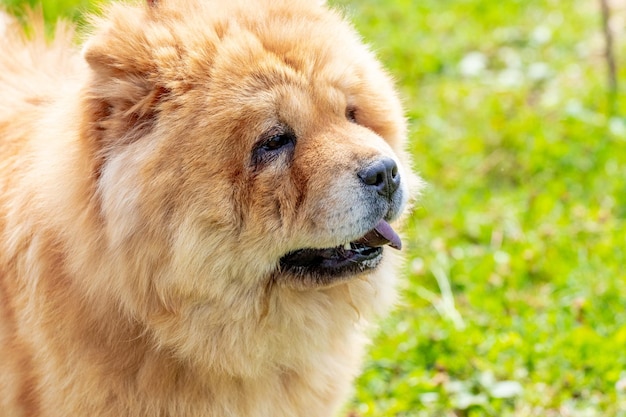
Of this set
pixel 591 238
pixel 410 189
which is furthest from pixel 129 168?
pixel 591 238

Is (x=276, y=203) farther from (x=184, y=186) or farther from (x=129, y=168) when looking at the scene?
(x=129, y=168)

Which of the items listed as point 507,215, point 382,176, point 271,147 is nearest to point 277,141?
point 271,147

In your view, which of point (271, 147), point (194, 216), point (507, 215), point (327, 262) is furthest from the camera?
point (507, 215)

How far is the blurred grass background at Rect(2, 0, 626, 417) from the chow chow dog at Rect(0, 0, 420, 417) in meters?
1.26

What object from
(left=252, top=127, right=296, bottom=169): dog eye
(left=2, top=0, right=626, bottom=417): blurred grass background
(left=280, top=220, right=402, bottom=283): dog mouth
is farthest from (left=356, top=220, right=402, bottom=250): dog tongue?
(left=2, top=0, right=626, bottom=417): blurred grass background

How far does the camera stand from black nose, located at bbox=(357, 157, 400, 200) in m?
2.92

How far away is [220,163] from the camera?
114 inches

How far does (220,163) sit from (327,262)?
0.54 meters

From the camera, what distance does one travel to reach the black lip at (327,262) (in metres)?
3.07

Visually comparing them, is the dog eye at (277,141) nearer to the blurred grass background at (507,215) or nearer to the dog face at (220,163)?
the dog face at (220,163)

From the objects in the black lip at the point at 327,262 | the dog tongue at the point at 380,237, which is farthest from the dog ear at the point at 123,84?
the dog tongue at the point at 380,237

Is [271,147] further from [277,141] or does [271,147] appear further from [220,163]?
[220,163]

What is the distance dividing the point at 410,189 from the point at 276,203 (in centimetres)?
69

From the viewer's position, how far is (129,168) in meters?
2.87
